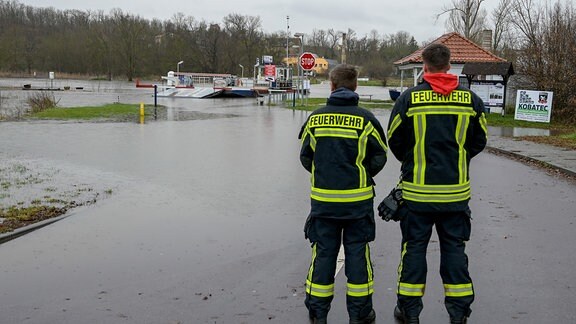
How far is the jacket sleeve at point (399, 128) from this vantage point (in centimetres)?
432

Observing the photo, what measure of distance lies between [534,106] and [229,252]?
20875 millimetres

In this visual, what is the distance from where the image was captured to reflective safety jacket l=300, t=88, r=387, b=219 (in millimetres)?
4258

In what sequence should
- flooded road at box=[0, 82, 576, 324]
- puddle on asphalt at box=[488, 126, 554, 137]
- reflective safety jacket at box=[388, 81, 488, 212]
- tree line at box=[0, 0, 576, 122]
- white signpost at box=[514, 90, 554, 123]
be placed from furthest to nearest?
tree line at box=[0, 0, 576, 122] < white signpost at box=[514, 90, 554, 123] < puddle on asphalt at box=[488, 126, 554, 137] < flooded road at box=[0, 82, 576, 324] < reflective safety jacket at box=[388, 81, 488, 212]

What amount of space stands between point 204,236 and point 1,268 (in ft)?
7.18

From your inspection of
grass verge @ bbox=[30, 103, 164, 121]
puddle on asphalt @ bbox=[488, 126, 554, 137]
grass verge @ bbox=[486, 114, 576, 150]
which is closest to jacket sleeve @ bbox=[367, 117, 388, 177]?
grass verge @ bbox=[486, 114, 576, 150]

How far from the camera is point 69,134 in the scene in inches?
730

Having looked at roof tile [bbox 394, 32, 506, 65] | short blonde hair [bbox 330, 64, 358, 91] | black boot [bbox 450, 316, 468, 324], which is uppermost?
roof tile [bbox 394, 32, 506, 65]

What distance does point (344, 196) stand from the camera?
4.25 meters

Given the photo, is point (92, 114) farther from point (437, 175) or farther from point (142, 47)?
point (142, 47)

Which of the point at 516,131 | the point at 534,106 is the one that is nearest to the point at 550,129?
the point at 516,131

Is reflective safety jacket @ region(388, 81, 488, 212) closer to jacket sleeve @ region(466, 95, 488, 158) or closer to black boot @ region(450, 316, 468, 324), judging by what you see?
jacket sleeve @ region(466, 95, 488, 158)

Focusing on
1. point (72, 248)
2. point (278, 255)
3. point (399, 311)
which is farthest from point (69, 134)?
point (399, 311)

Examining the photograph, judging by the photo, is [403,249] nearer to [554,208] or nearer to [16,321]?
[16,321]

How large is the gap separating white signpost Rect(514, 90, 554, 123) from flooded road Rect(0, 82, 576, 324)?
40.2ft
